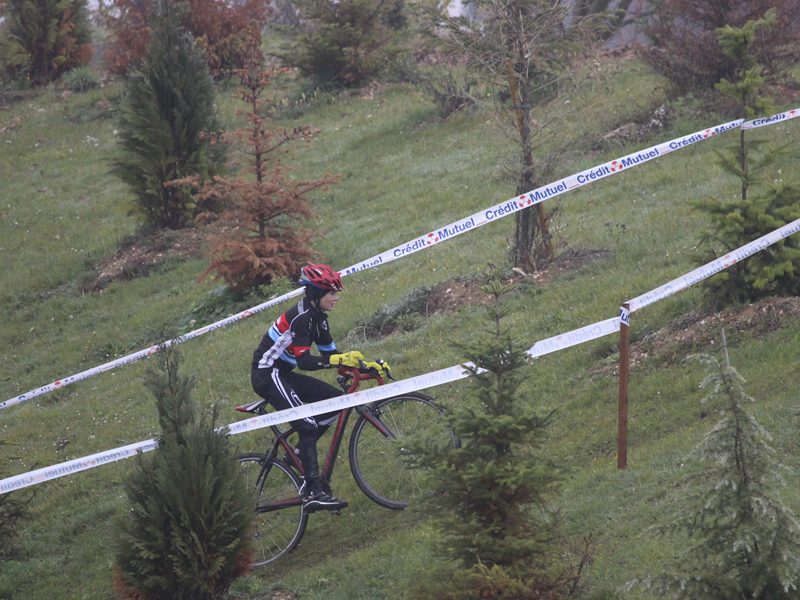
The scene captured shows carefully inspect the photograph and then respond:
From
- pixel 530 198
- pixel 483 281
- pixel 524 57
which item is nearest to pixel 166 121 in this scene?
pixel 524 57

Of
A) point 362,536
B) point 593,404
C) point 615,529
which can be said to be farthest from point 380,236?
point 615,529

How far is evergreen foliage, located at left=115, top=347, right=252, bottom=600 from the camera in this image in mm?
6797

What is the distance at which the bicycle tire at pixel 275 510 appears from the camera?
313 inches

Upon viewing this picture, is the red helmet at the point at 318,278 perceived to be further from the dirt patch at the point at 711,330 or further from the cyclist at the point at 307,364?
the dirt patch at the point at 711,330

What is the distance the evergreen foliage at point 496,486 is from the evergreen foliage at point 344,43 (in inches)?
755

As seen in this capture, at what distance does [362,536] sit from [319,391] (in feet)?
3.57

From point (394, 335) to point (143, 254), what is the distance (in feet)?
24.5

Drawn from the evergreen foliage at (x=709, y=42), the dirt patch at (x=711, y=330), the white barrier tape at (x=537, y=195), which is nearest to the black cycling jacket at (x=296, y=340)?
the dirt patch at (x=711, y=330)

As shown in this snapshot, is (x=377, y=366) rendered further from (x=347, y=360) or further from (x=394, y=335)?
(x=394, y=335)

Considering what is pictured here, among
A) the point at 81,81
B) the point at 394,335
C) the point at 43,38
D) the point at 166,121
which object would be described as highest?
the point at 43,38

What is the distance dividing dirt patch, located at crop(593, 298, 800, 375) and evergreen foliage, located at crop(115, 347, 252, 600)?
151 inches

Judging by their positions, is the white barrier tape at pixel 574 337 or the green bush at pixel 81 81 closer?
the white barrier tape at pixel 574 337

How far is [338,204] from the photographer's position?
18328 millimetres

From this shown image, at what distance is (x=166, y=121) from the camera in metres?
18.0
